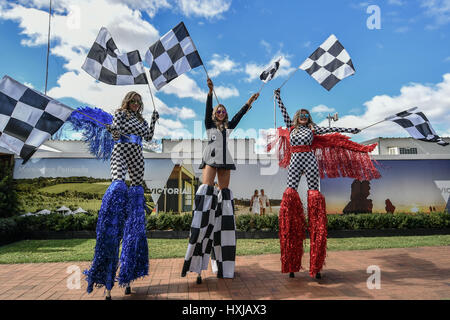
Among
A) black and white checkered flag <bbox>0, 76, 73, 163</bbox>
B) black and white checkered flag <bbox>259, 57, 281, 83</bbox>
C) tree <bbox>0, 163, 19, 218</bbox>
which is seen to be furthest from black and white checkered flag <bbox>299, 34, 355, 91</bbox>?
tree <bbox>0, 163, 19, 218</bbox>

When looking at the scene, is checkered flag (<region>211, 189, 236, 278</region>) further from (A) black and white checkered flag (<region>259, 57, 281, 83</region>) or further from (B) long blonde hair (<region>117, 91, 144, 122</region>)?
(A) black and white checkered flag (<region>259, 57, 281, 83</region>)

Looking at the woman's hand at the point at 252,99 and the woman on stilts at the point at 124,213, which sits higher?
the woman's hand at the point at 252,99

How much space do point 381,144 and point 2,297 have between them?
19260mm

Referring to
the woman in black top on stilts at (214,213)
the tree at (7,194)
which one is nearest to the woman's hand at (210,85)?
the woman in black top on stilts at (214,213)

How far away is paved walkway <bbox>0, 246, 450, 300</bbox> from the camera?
3.16 metres

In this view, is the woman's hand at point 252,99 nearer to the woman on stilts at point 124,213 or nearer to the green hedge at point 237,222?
the woman on stilts at point 124,213

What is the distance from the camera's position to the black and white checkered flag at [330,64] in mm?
4445

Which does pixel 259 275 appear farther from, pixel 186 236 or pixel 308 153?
pixel 186 236

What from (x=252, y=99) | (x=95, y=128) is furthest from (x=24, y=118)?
(x=252, y=99)

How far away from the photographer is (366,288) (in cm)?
336

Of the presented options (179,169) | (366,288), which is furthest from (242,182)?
(366,288)

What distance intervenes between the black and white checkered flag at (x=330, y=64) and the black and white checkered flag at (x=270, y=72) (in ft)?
1.34

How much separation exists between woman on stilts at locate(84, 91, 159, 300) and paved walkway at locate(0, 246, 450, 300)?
0.33m

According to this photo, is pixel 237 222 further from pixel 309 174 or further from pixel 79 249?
pixel 309 174
